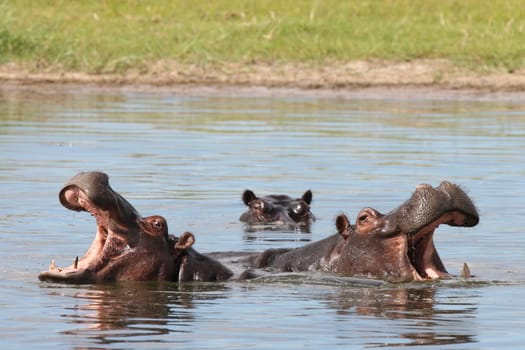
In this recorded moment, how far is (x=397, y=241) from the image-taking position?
8.78 metres

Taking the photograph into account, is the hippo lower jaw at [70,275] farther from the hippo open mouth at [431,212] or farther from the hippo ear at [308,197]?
the hippo ear at [308,197]

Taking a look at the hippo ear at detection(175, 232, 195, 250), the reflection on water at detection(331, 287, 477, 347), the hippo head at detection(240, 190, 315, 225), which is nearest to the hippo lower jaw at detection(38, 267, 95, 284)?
the hippo ear at detection(175, 232, 195, 250)

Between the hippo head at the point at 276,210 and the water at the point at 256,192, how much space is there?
0.20 m

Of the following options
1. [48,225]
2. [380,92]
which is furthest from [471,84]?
[48,225]

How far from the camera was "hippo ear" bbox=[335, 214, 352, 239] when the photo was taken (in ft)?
29.6

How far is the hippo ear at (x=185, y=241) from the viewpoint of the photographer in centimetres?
871

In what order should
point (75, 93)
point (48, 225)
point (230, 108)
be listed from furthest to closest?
point (75, 93) → point (230, 108) → point (48, 225)

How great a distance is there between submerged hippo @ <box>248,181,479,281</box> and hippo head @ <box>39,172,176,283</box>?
0.95m

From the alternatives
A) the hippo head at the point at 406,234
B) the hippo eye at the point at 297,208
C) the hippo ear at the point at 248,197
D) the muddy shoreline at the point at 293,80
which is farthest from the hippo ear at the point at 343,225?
the muddy shoreline at the point at 293,80

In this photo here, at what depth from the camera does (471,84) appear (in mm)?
24359

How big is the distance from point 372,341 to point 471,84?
57.2 feet

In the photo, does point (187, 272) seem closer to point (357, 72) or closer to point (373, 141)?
point (373, 141)

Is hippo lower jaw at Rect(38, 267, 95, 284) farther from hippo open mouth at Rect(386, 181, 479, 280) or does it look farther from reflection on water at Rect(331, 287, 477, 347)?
hippo open mouth at Rect(386, 181, 479, 280)

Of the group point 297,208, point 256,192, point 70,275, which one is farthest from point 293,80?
point 70,275
